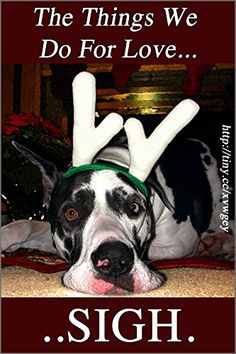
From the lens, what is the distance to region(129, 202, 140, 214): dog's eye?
6.87 ft

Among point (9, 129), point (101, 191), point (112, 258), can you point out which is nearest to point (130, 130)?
point (101, 191)

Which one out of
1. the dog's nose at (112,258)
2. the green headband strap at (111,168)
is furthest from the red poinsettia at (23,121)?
the dog's nose at (112,258)

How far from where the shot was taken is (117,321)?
1693 millimetres

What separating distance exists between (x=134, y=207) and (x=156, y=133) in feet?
0.86

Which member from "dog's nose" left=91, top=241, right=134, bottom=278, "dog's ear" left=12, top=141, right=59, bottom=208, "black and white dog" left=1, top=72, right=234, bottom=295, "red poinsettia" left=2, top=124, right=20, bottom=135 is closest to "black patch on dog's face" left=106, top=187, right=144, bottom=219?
"black and white dog" left=1, top=72, right=234, bottom=295

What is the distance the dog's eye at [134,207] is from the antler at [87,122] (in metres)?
0.23

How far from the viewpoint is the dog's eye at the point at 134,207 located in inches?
82.4

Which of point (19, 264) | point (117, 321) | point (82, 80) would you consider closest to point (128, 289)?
point (117, 321)

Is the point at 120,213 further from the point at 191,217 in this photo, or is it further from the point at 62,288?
the point at 191,217

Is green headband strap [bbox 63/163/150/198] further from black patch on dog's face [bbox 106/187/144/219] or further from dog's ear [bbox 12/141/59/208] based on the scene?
dog's ear [bbox 12/141/59/208]

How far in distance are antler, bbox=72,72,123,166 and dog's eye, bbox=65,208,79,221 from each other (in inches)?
7.7

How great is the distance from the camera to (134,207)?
6.91 feet

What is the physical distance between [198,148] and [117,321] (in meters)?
1.44

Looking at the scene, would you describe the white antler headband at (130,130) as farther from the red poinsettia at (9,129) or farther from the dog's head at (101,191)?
the red poinsettia at (9,129)
